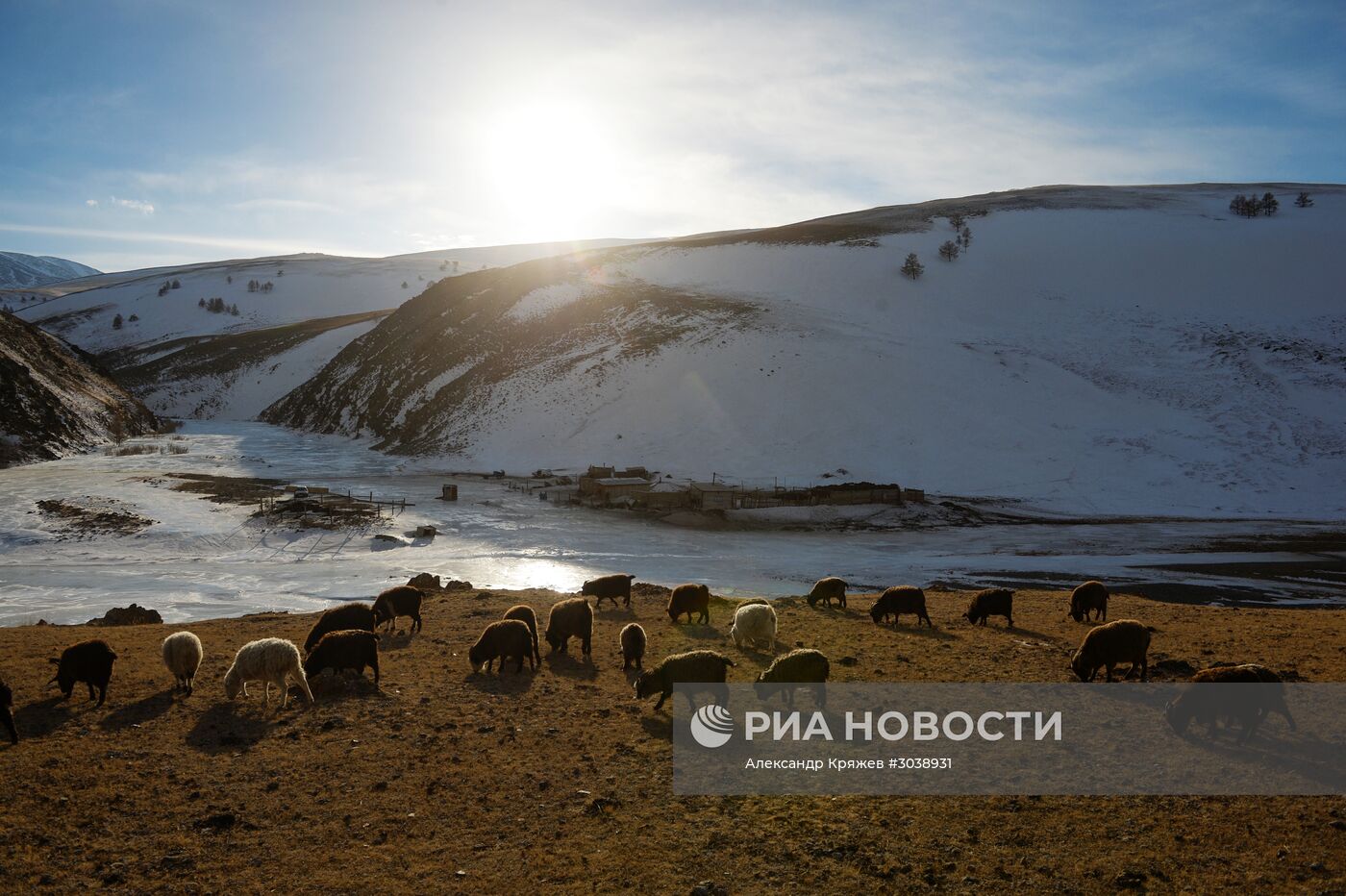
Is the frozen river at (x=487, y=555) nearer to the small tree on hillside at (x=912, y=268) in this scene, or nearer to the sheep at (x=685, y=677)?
the sheep at (x=685, y=677)

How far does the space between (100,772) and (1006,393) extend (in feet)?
225

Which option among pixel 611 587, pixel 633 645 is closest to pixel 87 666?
pixel 633 645

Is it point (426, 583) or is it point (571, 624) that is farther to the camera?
point (426, 583)

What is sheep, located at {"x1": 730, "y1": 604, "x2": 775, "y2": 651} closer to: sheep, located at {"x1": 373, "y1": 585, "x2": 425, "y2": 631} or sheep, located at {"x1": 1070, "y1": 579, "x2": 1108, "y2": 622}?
sheep, located at {"x1": 373, "y1": 585, "x2": 425, "y2": 631}

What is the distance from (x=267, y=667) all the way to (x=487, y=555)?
22.8 metres

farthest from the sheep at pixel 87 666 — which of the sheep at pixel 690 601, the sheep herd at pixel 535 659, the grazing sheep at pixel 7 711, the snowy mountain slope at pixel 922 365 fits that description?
the snowy mountain slope at pixel 922 365

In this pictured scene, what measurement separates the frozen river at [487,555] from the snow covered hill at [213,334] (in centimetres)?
7142

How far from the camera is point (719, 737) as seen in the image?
445 inches

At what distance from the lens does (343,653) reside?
1391 cm

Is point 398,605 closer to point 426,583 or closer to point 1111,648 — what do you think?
point 426,583

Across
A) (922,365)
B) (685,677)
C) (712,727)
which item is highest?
(922,365)

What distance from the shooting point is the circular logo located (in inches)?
443

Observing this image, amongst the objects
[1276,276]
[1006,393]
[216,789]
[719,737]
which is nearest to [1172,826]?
[719,737]

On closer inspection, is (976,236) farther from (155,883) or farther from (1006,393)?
(155,883)
